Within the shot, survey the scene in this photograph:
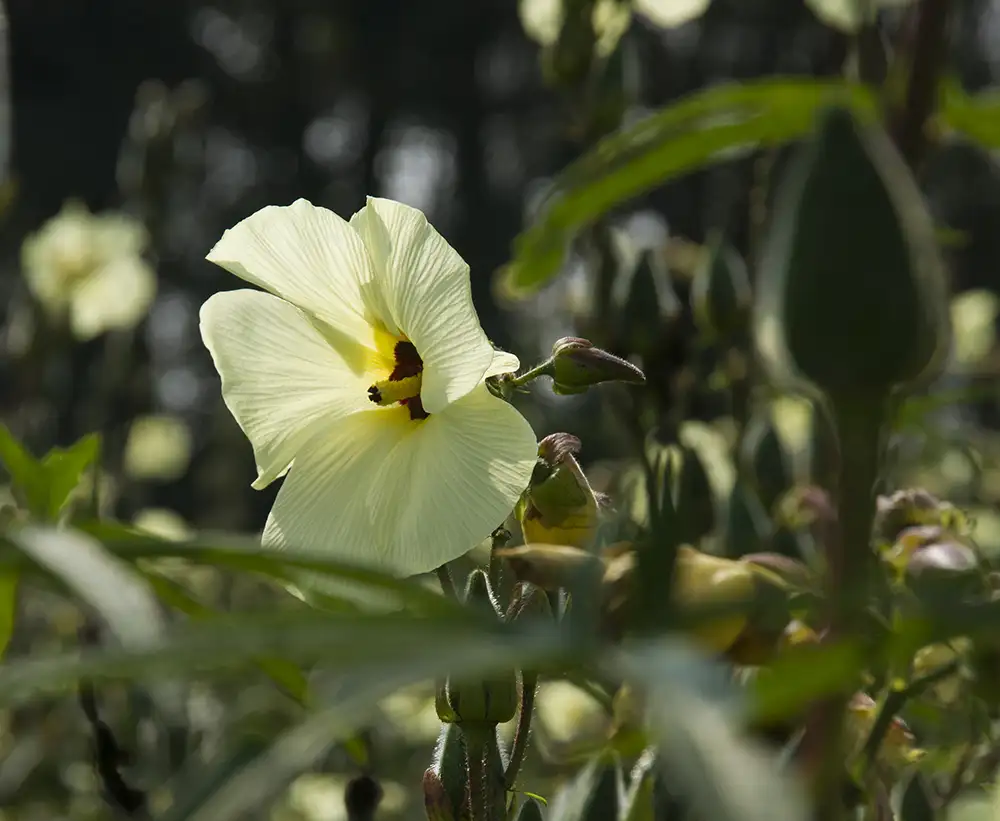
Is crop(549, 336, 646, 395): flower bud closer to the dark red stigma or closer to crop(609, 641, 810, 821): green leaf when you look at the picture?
the dark red stigma

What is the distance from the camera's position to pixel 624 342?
736 mm

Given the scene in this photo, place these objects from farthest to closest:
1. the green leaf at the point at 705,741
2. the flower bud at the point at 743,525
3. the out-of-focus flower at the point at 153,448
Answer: the out-of-focus flower at the point at 153,448 < the flower bud at the point at 743,525 < the green leaf at the point at 705,741

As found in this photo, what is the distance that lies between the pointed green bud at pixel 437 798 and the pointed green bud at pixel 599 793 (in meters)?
0.03

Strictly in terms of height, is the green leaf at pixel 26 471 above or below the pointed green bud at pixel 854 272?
below

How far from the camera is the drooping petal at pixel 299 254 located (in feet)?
1.44

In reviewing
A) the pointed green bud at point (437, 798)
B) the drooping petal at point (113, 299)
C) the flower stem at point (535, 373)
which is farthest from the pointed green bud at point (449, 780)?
the drooping petal at point (113, 299)

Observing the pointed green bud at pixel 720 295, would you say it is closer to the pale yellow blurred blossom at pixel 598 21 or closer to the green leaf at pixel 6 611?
the pale yellow blurred blossom at pixel 598 21

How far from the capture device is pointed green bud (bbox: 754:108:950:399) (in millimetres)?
199

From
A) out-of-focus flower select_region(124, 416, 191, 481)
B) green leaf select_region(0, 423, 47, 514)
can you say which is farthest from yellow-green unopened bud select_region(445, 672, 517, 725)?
out-of-focus flower select_region(124, 416, 191, 481)

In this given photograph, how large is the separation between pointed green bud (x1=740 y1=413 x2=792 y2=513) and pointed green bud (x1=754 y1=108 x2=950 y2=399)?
0.52m

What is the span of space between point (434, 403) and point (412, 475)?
0.09 feet

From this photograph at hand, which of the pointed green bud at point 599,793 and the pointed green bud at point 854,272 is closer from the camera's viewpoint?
the pointed green bud at point 854,272

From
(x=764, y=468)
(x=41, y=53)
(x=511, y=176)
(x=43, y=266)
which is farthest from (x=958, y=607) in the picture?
(x=511, y=176)

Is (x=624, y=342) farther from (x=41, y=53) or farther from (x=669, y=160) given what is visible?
(x=41, y=53)
